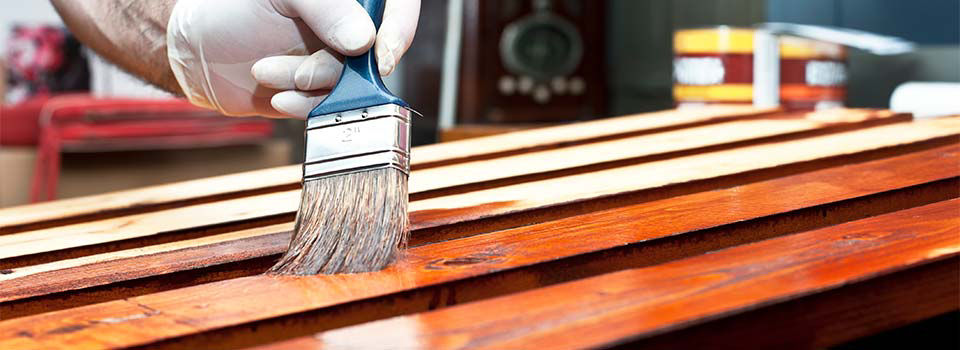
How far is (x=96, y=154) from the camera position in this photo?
3.24 m

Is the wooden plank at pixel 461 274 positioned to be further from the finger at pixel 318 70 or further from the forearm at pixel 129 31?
the forearm at pixel 129 31

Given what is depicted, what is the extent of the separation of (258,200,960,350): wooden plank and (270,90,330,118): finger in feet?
1.09

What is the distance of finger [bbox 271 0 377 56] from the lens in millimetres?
695

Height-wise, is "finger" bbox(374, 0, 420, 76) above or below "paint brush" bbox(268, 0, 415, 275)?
above

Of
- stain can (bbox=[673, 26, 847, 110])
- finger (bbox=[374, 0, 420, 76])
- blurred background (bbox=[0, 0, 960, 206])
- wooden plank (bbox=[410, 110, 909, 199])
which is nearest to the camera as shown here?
finger (bbox=[374, 0, 420, 76])

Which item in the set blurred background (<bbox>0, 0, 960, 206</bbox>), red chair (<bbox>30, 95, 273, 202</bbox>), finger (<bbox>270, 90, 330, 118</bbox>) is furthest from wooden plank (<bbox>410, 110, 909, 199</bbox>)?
red chair (<bbox>30, 95, 273, 202</bbox>)

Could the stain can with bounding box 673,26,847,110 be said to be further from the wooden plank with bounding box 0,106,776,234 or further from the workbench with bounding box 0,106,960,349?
the workbench with bounding box 0,106,960,349

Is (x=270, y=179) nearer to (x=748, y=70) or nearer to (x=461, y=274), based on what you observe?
(x=461, y=274)

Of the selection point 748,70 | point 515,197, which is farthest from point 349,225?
point 748,70

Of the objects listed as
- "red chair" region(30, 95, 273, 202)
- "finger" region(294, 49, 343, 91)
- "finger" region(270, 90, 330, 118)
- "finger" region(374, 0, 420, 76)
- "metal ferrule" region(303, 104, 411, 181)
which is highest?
"finger" region(374, 0, 420, 76)

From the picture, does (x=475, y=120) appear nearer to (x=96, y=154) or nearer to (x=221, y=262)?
(x=96, y=154)

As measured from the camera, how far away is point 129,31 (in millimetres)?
1078

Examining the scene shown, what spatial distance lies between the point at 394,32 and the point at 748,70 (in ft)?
4.34

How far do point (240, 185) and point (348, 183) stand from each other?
0.56m
